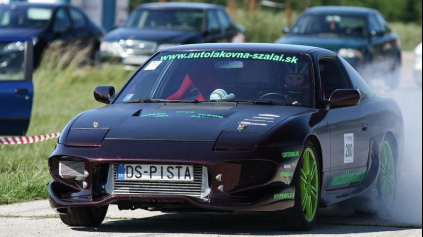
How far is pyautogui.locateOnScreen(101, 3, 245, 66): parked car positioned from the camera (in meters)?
24.2

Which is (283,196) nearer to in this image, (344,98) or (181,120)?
(181,120)

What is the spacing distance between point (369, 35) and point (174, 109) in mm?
15872

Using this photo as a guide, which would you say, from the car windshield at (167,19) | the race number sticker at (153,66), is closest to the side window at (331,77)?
the race number sticker at (153,66)

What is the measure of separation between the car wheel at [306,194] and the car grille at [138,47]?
16104 millimetres

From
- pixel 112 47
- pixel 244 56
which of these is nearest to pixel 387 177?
pixel 244 56

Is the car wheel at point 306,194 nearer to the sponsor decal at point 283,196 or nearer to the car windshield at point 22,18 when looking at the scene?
the sponsor decal at point 283,196

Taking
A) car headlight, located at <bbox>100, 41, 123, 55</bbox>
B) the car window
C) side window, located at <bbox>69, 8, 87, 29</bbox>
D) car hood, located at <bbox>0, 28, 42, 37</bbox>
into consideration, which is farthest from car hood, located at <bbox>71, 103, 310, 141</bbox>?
side window, located at <bbox>69, 8, 87, 29</bbox>

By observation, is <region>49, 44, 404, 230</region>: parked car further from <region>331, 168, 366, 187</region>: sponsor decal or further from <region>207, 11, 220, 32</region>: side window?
<region>207, 11, 220, 32</region>: side window

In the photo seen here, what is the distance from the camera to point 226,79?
880 cm

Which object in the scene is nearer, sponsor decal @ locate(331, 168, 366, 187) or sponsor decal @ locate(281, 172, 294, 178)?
sponsor decal @ locate(281, 172, 294, 178)

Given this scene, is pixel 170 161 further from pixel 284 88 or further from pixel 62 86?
pixel 62 86

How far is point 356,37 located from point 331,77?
14.2m

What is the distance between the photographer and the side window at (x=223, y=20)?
26359 millimetres

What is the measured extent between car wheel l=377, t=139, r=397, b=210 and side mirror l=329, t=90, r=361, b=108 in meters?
0.83
